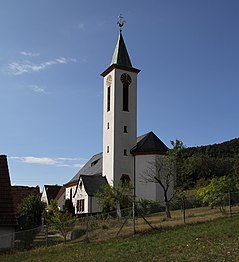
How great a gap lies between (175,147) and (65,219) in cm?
1499

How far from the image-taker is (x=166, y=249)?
563 inches

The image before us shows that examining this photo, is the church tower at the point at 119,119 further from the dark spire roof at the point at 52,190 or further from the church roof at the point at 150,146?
the dark spire roof at the point at 52,190

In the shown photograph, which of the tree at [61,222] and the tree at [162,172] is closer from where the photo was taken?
the tree at [61,222]

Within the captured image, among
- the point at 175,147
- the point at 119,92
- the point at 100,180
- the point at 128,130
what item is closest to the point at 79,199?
the point at 100,180

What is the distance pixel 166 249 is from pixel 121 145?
32.1 metres

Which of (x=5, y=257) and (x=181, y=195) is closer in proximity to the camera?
(x=5, y=257)

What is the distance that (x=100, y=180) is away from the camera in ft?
155

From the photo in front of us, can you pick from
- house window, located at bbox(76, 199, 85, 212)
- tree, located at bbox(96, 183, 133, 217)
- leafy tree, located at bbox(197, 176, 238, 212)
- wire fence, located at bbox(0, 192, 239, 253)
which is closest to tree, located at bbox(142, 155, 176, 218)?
wire fence, located at bbox(0, 192, 239, 253)

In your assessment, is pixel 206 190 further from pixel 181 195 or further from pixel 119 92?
pixel 119 92

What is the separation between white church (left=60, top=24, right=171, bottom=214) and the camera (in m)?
45.3

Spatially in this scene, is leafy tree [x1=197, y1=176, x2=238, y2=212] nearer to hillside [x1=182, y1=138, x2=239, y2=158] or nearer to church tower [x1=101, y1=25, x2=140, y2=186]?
church tower [x1=101, y1=25, x2=140, y2=186]

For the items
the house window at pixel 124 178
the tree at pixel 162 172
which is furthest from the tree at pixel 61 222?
the house window at pixel 124 178

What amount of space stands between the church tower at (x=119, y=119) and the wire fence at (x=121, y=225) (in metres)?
7.53

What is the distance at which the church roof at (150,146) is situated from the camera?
148 feet
